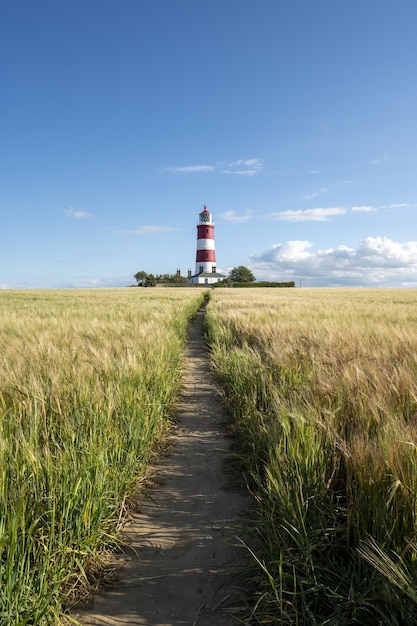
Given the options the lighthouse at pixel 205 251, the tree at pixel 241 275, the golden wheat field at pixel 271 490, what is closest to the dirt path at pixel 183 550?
the golden wheat field at pixel 271 490

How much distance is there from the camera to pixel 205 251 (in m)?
71.9

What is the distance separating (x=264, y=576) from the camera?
5.22ft

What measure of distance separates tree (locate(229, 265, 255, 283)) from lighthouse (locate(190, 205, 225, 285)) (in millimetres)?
13219

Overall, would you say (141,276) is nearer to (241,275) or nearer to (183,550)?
(241,275)

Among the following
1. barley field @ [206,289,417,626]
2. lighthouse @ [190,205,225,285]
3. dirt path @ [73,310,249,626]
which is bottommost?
dirt path @ [73,310,249,626]

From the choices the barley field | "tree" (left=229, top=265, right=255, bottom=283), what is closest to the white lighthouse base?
"tree" (left=229, top=265, right=255, bottom=283)

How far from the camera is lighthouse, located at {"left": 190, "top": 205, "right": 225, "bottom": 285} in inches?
2795

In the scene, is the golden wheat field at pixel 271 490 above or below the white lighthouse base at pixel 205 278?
below

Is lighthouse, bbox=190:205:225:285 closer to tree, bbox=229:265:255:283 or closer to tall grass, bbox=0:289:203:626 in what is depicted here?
tree, bbox=229:265:255:283

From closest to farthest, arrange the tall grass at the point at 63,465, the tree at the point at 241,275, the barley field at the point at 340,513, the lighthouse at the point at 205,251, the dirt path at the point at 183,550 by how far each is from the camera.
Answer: the barley field at the point at 340,513 < the tall grass at the point at 63,465 < the dirt path at the point at 183,550 < the lighthouse at the point at 205,251 < the tree at the point at 241,275

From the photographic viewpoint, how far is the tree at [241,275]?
281 feet

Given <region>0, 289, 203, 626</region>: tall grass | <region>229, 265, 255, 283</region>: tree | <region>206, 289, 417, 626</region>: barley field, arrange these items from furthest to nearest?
<region>229, 265, 255, 283</region>: tree → <region>0, 289, 203, 626</region>: tall grass → <region>206, 289, 417, 626</region>: barley field

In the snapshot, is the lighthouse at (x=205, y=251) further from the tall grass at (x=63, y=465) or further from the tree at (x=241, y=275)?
the tall grass at (x=63, y=465)

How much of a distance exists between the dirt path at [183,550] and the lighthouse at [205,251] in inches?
2731
